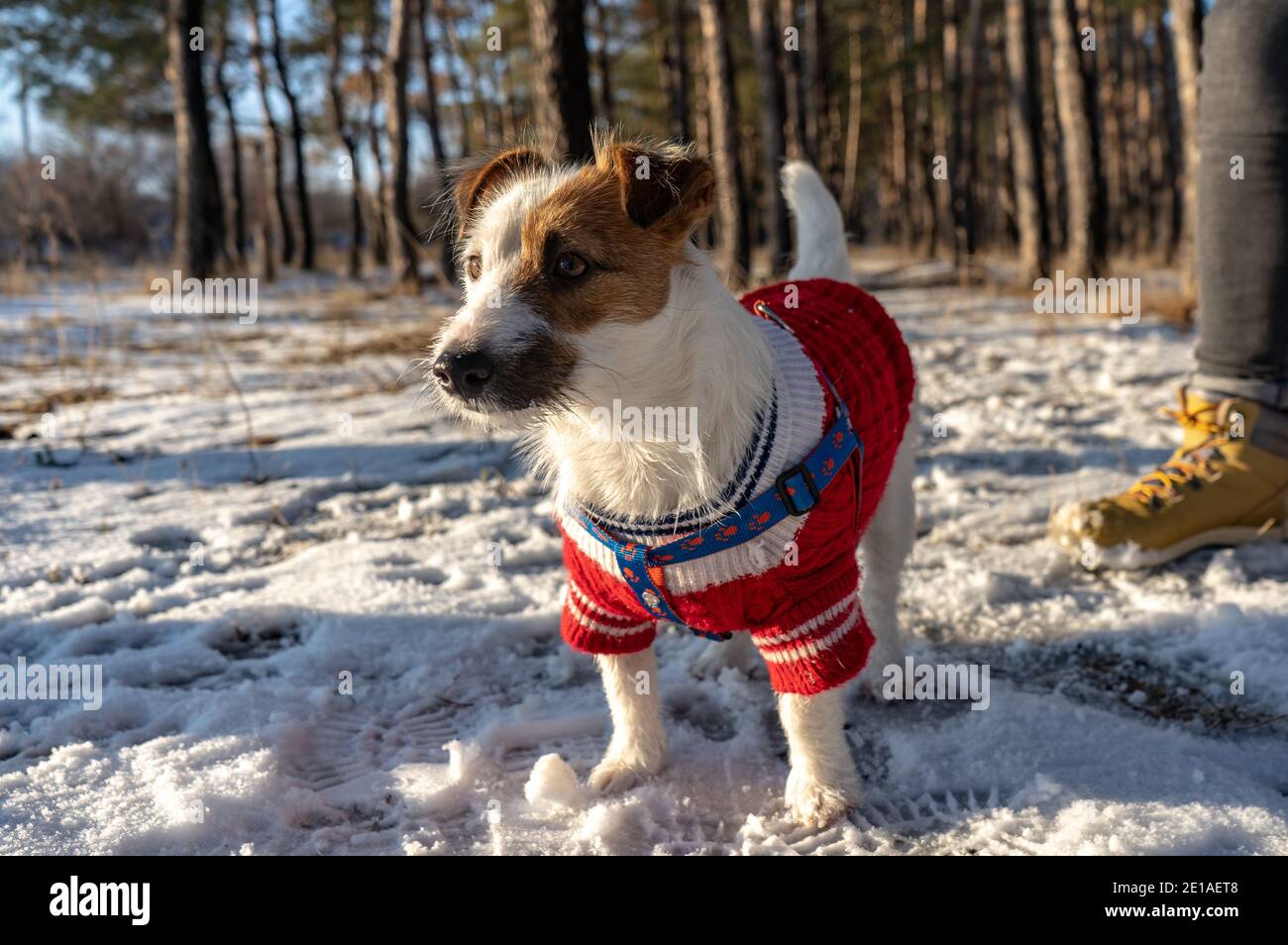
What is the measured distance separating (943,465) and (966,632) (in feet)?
5.37

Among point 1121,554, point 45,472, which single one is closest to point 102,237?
point 45,472

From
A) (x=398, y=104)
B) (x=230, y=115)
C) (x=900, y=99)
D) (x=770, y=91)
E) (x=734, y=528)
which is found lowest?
(x=734, y=528)

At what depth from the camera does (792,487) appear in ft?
5.98

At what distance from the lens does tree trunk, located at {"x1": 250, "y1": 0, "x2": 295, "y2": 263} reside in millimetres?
20125

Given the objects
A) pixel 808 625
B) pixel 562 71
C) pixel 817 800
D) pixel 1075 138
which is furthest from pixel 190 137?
pixel 817 800

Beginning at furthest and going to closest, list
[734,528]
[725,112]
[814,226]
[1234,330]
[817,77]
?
1. [817,77]
2. [725,112]
3. [1234,330]
4. [814,226]
5. [734,528]

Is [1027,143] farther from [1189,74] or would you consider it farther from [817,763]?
[817,763]

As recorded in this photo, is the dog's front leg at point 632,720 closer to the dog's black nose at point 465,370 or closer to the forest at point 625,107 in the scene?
the dog's black nose at point 465,370

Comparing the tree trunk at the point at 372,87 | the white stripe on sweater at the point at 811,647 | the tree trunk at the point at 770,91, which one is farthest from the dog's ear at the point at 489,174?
the tree trunk at the point at 372,87

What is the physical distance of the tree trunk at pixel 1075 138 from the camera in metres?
9.65

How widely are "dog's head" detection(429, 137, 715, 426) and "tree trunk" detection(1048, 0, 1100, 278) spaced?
978 cm

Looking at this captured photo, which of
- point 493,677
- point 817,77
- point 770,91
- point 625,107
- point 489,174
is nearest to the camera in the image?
point 489,174

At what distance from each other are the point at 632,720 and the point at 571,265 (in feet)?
3.53

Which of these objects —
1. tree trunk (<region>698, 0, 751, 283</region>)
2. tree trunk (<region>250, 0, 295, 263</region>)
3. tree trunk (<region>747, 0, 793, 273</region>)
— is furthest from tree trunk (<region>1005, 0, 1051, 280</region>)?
tree trunk (<region>250, 0, 295, 263</region>)
